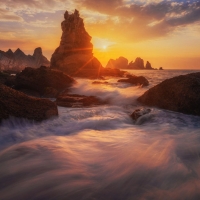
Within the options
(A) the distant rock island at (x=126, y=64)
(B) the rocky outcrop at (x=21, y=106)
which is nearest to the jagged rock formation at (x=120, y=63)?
(A) the distant rock island at (x=126, y=64)

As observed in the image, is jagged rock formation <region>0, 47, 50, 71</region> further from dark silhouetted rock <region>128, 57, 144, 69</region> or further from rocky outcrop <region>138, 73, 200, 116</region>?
rocky outcrop <region>138, 73, 200, 116</region>

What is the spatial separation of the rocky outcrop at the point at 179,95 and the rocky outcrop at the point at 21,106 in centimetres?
450

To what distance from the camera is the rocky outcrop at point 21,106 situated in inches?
176

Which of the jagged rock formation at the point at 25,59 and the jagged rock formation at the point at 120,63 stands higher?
the jagged rock formation at the point at 120,63

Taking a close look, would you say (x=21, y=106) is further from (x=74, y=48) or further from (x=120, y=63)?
(x=120, y=63)

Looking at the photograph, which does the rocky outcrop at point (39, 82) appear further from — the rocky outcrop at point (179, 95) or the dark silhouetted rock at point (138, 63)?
the dark silhouetted rock at point (138, 63)

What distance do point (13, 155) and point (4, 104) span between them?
1.78 m

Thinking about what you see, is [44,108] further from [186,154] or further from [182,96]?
[182,96]

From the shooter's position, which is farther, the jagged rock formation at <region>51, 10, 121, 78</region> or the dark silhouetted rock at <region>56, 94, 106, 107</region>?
the jagged rock formation at <region>51, 10, 121, 78</region>

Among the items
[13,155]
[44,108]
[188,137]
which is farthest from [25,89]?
[188,137]

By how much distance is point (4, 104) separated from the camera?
4441 millimetres

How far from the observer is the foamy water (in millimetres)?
2223

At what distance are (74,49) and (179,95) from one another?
139 feet

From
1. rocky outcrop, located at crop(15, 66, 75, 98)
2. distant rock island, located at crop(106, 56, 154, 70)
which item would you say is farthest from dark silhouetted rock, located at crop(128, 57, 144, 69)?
rocky outcrop, located at crop(15, 66, 75, 98)
